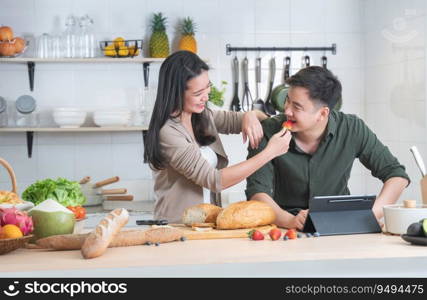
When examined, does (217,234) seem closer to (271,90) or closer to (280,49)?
(271,90)

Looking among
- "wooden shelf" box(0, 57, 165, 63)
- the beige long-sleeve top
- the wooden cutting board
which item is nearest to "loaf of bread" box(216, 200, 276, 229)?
the wooden cutting board

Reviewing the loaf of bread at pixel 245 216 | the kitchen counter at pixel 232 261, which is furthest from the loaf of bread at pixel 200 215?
the kitchen counter at pixel 232 261

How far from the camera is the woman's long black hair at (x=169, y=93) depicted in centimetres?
299

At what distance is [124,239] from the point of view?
2289 millimetres

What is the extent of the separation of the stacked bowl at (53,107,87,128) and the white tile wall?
20 cm

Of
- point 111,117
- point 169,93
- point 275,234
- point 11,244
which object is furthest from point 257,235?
point 111,117

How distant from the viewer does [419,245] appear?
225 centimetres

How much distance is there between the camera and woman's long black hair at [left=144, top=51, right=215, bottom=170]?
299 centimetres

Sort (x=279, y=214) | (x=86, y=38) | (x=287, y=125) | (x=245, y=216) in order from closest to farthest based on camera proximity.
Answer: (x=245, y=216)
(x=279, y=214)
(x=287, y=125)
(x=86, y=38)

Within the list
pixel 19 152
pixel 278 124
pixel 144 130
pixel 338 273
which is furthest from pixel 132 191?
pixel 338 273

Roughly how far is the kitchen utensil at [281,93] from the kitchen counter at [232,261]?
114 inches

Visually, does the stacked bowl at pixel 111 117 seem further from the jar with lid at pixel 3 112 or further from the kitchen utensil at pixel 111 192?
the jar with lid at pixel 3 112

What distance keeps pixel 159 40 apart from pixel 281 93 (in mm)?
950

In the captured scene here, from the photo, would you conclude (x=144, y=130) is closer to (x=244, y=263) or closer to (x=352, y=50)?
(x=352, y=50)
